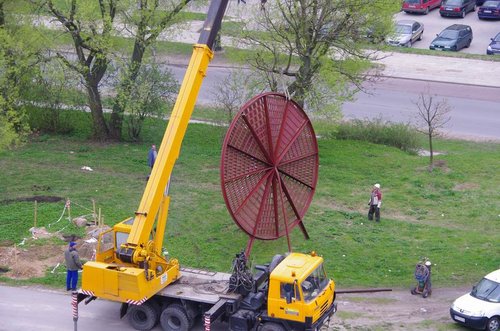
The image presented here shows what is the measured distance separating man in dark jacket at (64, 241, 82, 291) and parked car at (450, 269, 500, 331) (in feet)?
31.5

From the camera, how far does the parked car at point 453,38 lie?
51625 mm

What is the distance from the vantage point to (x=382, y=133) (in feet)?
123

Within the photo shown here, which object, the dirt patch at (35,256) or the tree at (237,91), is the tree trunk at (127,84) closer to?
the tree at (237,91)

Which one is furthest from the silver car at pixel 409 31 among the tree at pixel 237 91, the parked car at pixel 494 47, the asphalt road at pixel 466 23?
the tree at pixel 237 91

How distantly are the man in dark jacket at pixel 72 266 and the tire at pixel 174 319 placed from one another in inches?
134

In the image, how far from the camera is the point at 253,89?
3466 cm

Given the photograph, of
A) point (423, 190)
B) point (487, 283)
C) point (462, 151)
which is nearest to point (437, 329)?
point (487, 283)

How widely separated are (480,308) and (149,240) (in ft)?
27.0

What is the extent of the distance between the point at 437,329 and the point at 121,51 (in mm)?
18507

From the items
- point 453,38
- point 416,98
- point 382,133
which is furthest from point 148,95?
point 453,38

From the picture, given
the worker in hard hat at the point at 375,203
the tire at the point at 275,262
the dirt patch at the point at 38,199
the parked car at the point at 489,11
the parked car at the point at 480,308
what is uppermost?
the parked car at the point at 489,11

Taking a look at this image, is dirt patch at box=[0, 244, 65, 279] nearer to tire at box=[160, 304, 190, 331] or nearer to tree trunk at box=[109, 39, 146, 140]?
tire at box=[160, 304, 190, 331]

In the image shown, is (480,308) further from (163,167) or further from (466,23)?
(466,23)

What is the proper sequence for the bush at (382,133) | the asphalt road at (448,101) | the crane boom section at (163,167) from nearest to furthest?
the crane boom section at (163,167) → the bush at (382,133) → the asphalt road at (448,101)
